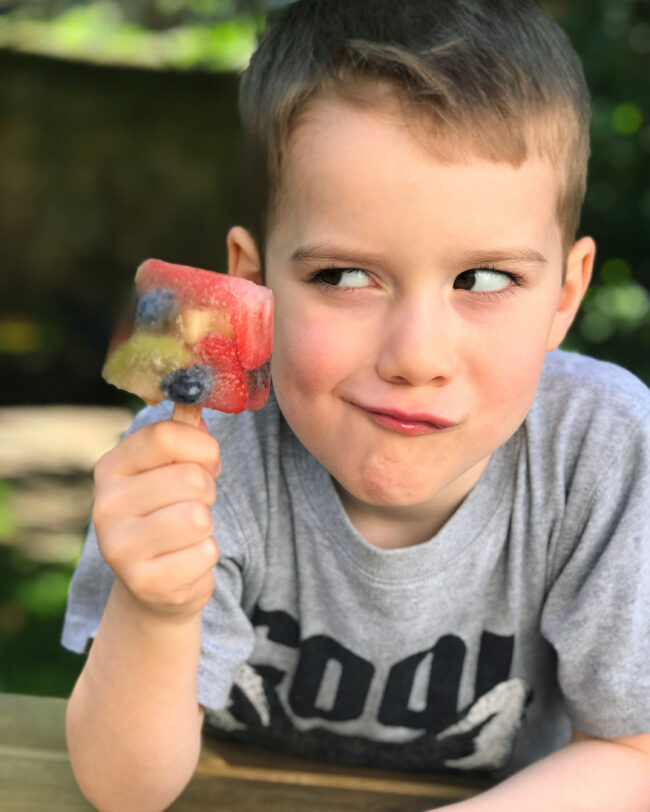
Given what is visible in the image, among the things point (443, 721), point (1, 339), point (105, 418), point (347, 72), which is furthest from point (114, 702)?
point (1, 339)

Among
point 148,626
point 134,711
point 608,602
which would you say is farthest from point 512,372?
point 134,711

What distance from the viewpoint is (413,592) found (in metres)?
1.78

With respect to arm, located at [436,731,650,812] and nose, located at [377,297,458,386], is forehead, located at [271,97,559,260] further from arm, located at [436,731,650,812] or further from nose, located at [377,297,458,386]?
arm, located at [436,731,650,812]

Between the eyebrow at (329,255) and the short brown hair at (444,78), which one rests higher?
the short brown hair at (444,78)

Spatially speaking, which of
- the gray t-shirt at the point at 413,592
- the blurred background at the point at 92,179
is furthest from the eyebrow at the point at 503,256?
the blurred background at the point at 92,179

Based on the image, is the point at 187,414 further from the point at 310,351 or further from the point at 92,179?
the point at 92,179

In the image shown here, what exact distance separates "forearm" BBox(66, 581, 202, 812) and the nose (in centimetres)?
43

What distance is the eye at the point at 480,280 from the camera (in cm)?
150

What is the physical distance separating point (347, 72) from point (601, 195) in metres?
1.47

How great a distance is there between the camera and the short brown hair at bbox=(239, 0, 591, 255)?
1.47 metres

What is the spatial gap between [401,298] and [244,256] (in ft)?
1.29

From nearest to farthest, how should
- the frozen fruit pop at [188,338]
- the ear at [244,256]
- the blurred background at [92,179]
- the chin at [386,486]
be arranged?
the frozen fruit pop at [188,338], the chin at [386,486], the ear at [244,256], the blurred background at [92,179]

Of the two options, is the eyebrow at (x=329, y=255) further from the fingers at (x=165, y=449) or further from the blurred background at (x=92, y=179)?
the blurred background at (x=92, y=179)

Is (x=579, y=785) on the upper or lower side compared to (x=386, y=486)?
lower
